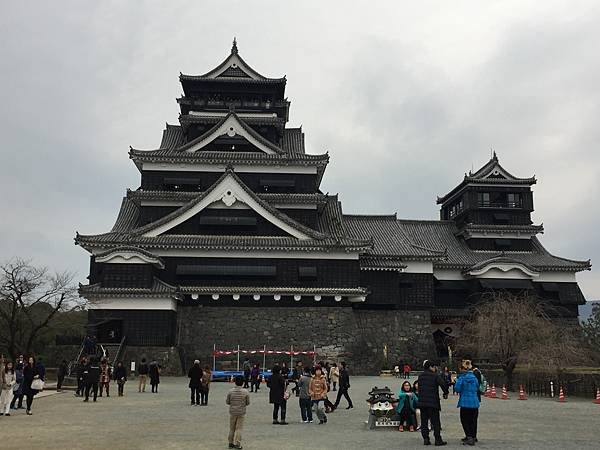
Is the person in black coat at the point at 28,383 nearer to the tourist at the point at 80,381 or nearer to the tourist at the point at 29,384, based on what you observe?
the tourist at the point at 29,384

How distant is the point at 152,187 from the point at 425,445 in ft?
103

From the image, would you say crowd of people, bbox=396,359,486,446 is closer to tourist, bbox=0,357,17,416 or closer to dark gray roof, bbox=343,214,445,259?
tourist, bbox=0,357,17,416

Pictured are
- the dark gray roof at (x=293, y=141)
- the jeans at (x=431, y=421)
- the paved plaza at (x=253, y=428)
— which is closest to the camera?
the jeans at (x=431, y=421)

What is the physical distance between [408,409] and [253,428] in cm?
370

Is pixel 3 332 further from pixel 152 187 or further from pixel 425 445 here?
pixel 425 445

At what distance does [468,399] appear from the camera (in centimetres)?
1184

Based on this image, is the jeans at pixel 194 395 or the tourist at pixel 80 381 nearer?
the jeans at pixel 194 395

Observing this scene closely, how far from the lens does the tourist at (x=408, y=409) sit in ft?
46.7

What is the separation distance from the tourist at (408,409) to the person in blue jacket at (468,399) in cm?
215

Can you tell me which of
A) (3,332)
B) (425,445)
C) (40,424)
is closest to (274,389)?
(425,445)

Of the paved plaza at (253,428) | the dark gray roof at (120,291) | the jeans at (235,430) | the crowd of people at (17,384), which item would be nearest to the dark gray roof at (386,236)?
the dark gray roof at (120,291)

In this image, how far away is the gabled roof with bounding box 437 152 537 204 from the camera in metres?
47.3

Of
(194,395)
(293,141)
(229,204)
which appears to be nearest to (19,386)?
(194,395)

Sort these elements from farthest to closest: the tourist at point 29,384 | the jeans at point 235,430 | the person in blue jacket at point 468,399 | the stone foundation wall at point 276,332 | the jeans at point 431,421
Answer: the stone foundation wall at point 276,332
the tourist at point 29,384
the jeans at point 431,421
the person in blue jacket at point 468,399
the jeans at point 235,430
